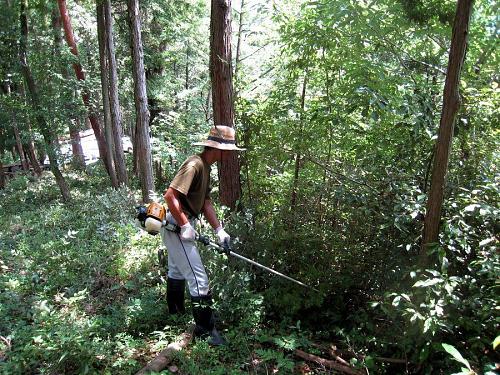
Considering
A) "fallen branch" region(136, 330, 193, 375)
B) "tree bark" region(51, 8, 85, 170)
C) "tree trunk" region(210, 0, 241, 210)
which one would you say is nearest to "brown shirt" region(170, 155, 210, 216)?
"fallen branch" region(136, 330, 193, 375)

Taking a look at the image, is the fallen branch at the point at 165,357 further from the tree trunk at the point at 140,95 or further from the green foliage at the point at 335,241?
the tree trunk at the point at 140,95

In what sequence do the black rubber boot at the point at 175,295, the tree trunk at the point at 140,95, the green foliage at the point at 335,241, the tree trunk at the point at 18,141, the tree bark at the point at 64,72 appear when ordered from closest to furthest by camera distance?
the green foliage at the point at 335,241
the black rubber boot at the point at 175,295
the tree trunk at the point at 140,95
the tree bark at the point at 64,72
the tree trunk at the point at 18,141

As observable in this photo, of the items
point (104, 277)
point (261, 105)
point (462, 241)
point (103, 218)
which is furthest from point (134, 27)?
point (462, 241)

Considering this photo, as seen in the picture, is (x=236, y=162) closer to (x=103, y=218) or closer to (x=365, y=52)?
(x=365, y=52)

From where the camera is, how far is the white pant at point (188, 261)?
170 inches

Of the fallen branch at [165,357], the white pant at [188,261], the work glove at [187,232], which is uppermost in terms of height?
the work glove at [187,232]

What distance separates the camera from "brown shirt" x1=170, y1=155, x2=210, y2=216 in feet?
13.5

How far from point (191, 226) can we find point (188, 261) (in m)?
0.39

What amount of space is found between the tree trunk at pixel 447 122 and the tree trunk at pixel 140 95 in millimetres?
7164

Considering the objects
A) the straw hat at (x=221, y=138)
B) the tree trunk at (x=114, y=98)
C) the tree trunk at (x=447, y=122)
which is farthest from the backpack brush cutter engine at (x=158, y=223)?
the tree trunk at (x=114, y=98)

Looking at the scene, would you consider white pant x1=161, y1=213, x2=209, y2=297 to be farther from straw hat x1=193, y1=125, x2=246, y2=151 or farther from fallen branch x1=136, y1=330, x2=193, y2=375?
straw hat x1=193, y1=125, x2=246, y2=151

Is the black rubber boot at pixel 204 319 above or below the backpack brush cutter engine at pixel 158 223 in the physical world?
below

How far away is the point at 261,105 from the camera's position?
5.82 metres

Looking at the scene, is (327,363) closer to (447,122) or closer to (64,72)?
(447,122)
